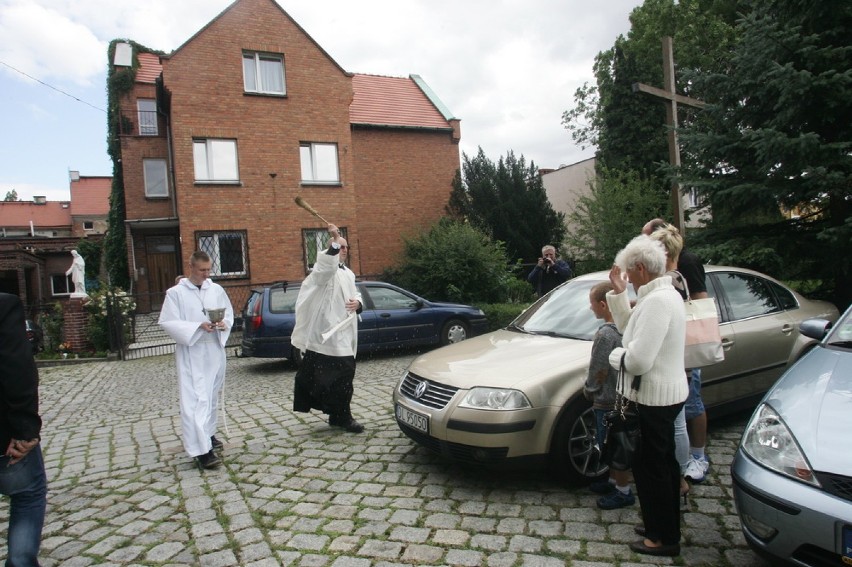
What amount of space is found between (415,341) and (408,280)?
674cm

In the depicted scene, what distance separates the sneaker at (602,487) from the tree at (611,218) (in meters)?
13.5

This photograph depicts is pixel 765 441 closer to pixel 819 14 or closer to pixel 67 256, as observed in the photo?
pixel 819 14

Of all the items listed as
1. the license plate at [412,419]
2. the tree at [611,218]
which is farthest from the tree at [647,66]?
the license plate at [412,419]

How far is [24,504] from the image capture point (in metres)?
2.97

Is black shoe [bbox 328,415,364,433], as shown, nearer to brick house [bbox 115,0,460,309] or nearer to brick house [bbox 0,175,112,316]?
brick house [bbox 115,0,460,309]

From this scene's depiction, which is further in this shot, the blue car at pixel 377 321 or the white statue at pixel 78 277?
the white statue at pixel 78 277

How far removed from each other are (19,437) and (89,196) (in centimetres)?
Answer: 6507

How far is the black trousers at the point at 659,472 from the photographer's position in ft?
9.90

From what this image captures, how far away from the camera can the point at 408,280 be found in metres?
17.8

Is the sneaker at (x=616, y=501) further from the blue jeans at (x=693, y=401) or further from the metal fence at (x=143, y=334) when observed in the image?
the metal fence at (x=143, y=334)

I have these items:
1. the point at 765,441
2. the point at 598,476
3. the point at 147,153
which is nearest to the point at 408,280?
the point at 147,153

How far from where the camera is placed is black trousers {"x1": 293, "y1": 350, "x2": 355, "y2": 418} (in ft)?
18.1

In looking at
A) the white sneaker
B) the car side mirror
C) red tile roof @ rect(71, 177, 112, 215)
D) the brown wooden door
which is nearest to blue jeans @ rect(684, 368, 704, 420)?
the white sneaker

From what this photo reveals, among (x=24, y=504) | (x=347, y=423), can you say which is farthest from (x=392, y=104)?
(x=24, y=504)
